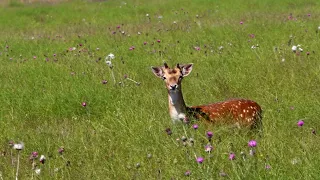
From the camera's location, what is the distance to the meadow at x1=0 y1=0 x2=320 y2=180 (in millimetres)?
3834

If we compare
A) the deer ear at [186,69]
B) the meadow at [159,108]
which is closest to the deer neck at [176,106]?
the meadow at [159,108]

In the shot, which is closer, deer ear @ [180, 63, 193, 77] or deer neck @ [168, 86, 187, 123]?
deer neck @ [168, 86, 187, 123]

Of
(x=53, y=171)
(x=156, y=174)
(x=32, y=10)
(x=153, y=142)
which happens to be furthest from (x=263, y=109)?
(x=32, y=10)

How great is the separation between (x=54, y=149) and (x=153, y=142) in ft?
3.81

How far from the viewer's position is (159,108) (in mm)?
6012

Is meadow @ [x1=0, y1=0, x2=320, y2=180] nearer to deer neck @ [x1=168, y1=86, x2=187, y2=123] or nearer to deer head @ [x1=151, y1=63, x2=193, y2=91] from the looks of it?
deer neck @ [x1=168, y1=86, x2=187, y2=123]

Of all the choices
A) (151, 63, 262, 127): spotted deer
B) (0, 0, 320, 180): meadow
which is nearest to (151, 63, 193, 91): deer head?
(151, 63, 262, 127): spotted deer

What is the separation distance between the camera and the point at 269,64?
24.3ft

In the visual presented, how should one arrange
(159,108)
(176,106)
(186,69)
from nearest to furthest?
1. (176,106)
2. (186,69)
3. (159,108)

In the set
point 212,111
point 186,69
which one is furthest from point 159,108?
point 212,111

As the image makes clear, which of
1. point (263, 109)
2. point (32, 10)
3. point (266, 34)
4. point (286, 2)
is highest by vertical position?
point (263, 109)

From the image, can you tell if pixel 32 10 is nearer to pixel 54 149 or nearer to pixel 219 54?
pixel 219 54

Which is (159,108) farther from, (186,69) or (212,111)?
(212,111)

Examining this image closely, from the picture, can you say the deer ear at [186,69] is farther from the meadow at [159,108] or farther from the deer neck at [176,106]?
the meadow at [159,108]
